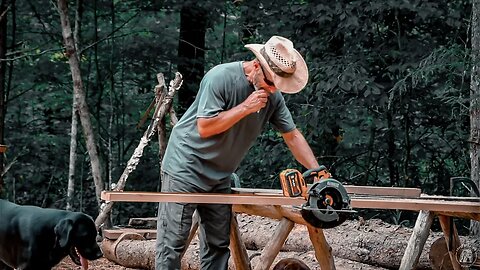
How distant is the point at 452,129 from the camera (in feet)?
34.6

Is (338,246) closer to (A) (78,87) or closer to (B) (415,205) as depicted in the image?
(B) (415,205)

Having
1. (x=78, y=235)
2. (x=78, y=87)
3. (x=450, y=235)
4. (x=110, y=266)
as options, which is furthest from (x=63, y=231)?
(x=78, y=87)

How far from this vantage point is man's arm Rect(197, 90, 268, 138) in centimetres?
471

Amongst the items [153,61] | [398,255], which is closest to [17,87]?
[153,61]

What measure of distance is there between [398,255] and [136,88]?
7.14m

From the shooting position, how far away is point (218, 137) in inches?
200

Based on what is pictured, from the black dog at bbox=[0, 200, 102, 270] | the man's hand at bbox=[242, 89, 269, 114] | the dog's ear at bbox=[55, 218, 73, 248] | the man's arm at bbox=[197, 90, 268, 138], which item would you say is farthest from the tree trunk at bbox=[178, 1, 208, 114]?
the man's hand at bbox=[242, 89, 269, 114]

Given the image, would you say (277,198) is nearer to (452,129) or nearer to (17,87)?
(452,129)

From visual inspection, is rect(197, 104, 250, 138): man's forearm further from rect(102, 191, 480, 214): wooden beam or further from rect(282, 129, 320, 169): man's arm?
rect(282, 129, 320, 169): man's arm

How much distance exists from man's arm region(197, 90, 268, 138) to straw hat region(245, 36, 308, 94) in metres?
0.15

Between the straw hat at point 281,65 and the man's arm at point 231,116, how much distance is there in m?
0.15

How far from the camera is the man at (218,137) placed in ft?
16.1

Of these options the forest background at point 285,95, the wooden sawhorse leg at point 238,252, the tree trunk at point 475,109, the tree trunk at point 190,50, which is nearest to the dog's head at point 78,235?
the wooden sawhorse leg at point 238,252

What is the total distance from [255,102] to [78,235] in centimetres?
183
